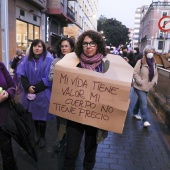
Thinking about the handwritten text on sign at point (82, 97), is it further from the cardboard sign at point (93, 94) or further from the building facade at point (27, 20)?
the building facade at point (27, 20)

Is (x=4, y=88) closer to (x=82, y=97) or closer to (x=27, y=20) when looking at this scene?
(x=82, y=97)

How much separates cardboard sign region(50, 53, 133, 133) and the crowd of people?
158 millimetres

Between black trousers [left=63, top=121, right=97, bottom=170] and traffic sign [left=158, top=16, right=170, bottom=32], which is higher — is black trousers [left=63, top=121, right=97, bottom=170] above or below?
below

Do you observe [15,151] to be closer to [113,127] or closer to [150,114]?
[113,127]

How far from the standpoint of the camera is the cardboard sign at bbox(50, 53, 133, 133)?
2512mm

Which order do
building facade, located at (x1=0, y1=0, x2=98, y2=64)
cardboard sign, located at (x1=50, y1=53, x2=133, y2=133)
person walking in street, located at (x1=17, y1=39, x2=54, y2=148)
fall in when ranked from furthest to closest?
building facade, located at (x1=0, y1=0, x2=98, y2=64) → person walking in street, located at (x1=17, y1=39, x2=54, y2=148) → cardboard sign, located at (x1=50, y1=53, x2=133, y2=133)

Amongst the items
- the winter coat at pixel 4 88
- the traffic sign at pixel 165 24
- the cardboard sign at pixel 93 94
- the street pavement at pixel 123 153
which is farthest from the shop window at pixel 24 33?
the cardboard sign at pixel 93 94

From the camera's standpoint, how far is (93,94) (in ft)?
8.51

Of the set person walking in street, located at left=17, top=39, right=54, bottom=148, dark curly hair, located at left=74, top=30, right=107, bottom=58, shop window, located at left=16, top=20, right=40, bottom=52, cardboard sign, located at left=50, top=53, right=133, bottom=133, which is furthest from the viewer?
shop window, located at left=16, top=20, right=40, bottom=52

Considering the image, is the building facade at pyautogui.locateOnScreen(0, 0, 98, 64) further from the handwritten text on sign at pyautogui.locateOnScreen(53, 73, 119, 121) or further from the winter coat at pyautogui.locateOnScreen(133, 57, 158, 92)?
the handwritten text on sign at pyautogui.locateOnScreen(53, 73, 119, 121)

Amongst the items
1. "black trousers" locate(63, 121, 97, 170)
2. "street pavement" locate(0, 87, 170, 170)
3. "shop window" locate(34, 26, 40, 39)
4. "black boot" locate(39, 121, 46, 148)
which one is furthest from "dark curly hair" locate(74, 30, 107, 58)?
"shop window" locate(34, 26, 40, 39)

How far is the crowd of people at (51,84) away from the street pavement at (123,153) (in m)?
0.29

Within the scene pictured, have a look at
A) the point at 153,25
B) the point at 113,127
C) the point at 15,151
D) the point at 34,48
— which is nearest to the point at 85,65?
the point at 113,127

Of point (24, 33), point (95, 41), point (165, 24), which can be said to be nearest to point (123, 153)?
point (95, 41)
